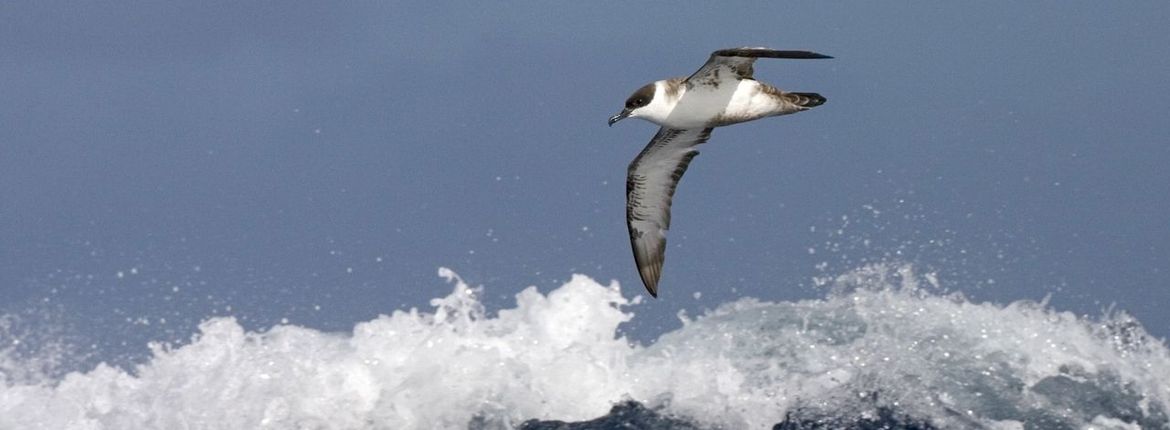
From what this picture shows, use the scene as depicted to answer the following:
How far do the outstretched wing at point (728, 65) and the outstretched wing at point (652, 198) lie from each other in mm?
2200

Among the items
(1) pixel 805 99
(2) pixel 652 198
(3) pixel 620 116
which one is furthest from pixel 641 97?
(2) pixel 652 198

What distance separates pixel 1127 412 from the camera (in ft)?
77.3

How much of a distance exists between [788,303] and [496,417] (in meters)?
8.59

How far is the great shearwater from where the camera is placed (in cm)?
1526

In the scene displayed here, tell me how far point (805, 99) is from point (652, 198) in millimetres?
3062

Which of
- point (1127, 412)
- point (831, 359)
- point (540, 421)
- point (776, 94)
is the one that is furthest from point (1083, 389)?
point (776, 94)

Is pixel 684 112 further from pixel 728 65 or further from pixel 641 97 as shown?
pixel 728 65

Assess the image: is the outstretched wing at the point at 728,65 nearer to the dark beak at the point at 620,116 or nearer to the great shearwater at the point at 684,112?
the great shearwater at the point at 684,112

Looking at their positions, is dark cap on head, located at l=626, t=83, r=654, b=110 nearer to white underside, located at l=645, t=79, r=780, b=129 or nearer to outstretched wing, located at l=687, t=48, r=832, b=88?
white underside, located at l=645, t=79, r=780, b=129

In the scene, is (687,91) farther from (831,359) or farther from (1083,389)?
(1083,389)

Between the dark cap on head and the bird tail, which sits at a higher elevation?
the bird tail

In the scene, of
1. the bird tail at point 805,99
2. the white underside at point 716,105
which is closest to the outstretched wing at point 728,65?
the white underside at point 716,105

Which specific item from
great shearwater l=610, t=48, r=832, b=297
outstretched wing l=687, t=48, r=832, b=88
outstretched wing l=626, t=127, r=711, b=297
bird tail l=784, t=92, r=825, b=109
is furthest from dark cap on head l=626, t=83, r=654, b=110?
outstretched wing l=626, t=127, r=711, b=297

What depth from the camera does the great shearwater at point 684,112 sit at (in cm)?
1526
